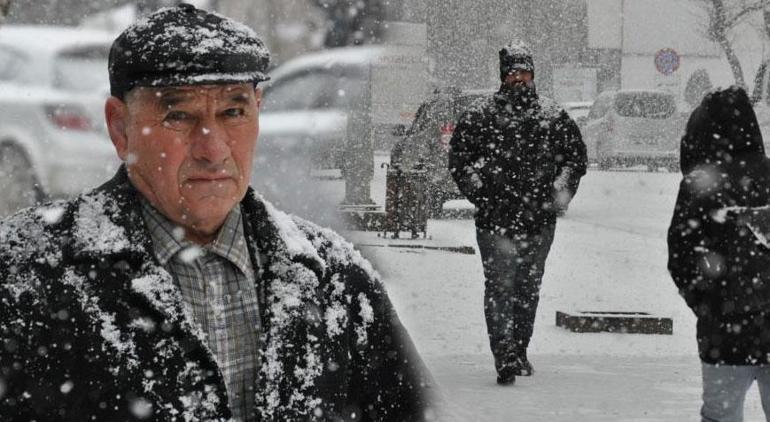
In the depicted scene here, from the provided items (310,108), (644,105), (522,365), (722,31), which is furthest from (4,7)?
(722,31)

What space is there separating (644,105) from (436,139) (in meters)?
11.0

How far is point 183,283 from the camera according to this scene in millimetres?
2262

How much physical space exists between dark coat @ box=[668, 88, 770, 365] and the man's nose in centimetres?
291

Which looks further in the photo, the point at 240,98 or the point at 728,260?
the point at 728,260

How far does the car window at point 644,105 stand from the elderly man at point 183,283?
25.8 metres

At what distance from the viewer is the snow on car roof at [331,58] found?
42.2 feet

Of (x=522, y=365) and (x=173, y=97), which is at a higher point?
(x=173, y=97)

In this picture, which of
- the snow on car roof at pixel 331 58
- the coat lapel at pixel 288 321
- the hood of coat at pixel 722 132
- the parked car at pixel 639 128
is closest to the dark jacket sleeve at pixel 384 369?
the coat lapel at pixel 288 321

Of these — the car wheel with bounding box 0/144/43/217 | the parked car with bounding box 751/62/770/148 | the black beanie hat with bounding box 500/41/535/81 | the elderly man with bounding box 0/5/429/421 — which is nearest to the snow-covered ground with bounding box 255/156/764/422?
the elderly man with bounding box 0/5/429/421

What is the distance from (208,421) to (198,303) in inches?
8.2

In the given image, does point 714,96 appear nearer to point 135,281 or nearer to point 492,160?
point 492,160

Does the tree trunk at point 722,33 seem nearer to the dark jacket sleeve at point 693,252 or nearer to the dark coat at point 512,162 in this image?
the dark coat at point 512,162

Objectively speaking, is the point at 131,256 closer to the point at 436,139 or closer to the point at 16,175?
the point at 16,175

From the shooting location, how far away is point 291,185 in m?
11.2
